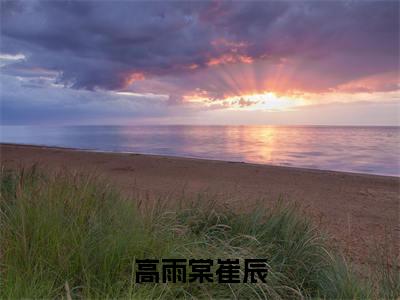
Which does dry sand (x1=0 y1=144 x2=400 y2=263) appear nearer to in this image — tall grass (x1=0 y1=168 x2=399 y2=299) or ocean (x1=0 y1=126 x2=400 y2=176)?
tall grass (x1=0 y1=168 x2=399 y2=299)

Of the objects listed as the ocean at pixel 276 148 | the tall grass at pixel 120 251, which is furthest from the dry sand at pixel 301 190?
the ocean at pixel 276 148

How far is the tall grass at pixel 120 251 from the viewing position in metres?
2.70

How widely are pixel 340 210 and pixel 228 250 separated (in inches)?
241

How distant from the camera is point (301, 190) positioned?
11.5 meters

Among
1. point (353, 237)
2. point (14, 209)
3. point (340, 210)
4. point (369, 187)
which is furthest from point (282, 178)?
point (14, 209)

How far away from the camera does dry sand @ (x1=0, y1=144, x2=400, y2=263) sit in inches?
244

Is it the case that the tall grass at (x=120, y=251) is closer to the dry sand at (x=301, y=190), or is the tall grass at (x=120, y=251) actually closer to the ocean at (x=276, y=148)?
the dry sand at (x=301, y=190)

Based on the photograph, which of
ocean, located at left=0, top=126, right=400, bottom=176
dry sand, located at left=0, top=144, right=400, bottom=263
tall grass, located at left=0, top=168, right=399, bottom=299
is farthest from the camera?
ocean, located at left=0, top=126, right=400, bottom=176

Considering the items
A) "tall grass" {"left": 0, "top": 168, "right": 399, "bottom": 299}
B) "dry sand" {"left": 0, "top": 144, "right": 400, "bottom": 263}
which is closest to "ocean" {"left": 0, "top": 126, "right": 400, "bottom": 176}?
"dry sand" {"left": 0, "top": 144, "right": 400, "bottom": 263}

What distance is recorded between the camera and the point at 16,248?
2.80 metres

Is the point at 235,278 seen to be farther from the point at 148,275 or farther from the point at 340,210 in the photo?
the point at 340,210

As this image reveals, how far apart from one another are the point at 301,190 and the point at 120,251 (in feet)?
31.0

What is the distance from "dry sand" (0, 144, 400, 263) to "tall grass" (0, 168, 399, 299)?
0.88 meters

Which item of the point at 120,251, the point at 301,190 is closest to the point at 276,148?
the point at 301,190
